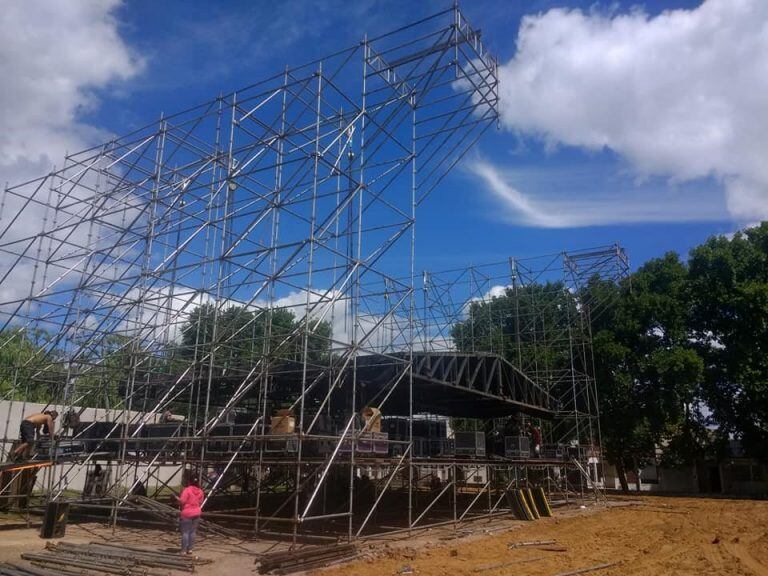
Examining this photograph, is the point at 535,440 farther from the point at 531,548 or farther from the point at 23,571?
the point at 23,571

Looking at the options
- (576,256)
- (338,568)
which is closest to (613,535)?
(338,568)

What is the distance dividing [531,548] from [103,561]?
28.3 ft

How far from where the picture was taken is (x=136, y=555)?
11.3 metres

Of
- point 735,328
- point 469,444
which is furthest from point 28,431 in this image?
point 735,328

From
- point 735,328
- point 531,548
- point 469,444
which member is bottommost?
point 531,548

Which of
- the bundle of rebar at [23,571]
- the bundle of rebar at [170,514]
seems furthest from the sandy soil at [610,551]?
the bundle of rebar at [23,571]

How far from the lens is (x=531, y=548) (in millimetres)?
14188

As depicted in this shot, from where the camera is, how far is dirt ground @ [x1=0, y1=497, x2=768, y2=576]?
1148 cm

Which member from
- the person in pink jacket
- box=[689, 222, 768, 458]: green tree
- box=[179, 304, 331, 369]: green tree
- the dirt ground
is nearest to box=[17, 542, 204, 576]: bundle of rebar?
the person in pink jacket

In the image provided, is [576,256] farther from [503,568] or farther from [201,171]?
[503,568]

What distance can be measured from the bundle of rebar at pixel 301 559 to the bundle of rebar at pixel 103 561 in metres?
1.27

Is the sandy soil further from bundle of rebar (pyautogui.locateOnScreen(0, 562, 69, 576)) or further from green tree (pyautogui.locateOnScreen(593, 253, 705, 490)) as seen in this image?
green tree (pyautogui.locateOnScreen(593, 253, 705, 490))

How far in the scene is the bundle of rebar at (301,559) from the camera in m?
10.5

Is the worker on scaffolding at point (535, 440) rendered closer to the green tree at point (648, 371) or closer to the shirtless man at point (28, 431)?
the green tree at point (648, 371)
